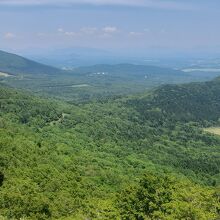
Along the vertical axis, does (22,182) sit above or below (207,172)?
above

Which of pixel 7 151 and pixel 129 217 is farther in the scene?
pixel 7 151

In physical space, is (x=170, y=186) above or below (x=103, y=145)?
above

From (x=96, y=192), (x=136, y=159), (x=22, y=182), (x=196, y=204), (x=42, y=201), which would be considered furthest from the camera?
(x=136, y=159)

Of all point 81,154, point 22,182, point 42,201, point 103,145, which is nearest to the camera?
point 42,201

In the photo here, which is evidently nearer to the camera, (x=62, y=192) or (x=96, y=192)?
(x=62, y=192)

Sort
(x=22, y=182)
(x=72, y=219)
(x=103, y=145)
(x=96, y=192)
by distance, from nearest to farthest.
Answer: (x=72, y=219) → (x=22, y=182) → (x=96, y=192) → (x=103, y=145)

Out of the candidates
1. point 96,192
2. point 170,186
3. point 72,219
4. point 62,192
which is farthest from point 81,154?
point 72,219

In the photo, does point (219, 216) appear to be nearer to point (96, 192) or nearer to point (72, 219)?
point (72, 219)

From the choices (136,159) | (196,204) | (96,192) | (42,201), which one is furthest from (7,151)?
(136,159)

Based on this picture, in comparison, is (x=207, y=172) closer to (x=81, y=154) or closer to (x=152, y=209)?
(x=81, y=154)
